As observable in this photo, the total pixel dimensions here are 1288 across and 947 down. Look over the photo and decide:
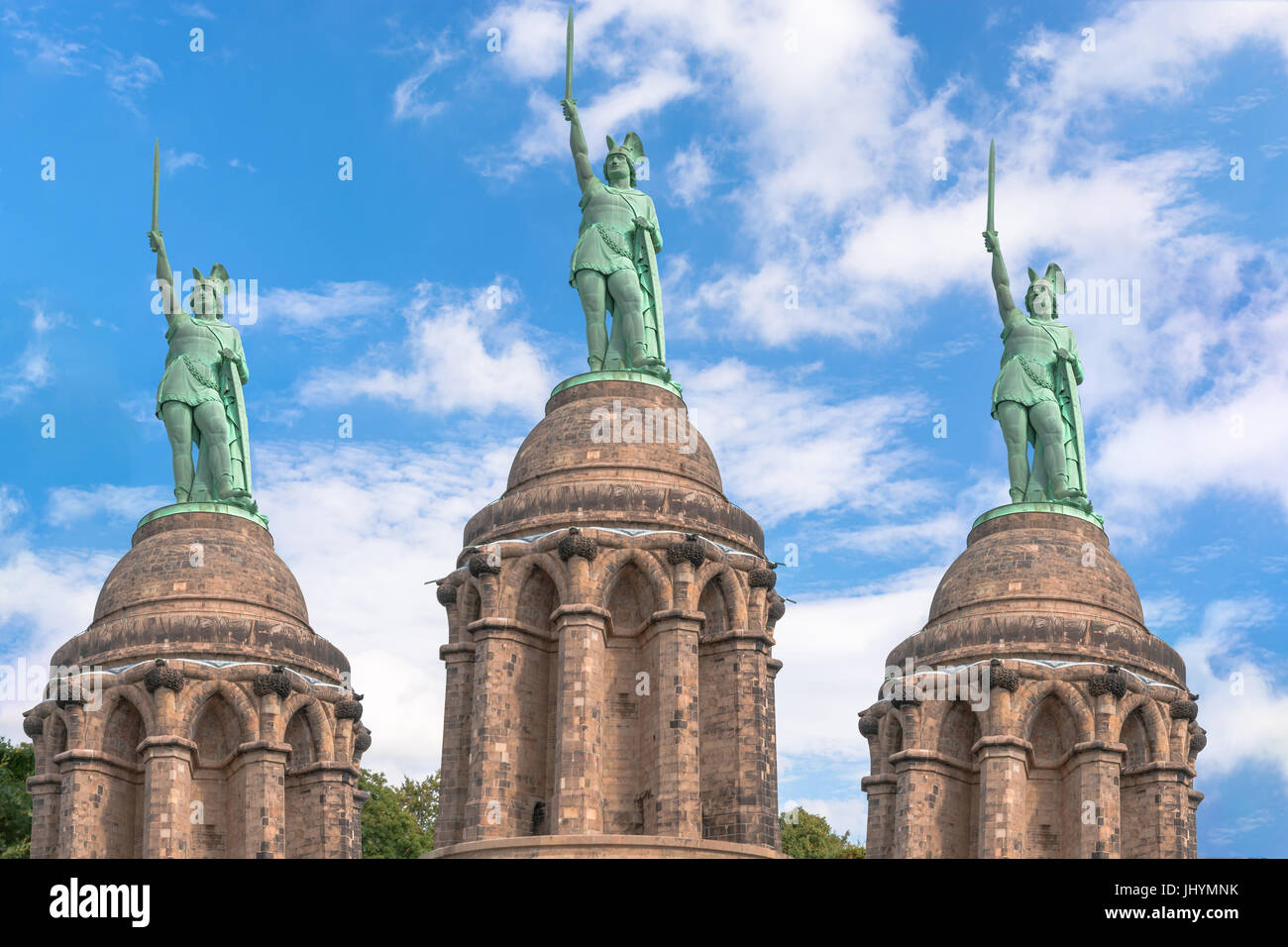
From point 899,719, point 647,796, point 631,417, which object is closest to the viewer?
point 647,796

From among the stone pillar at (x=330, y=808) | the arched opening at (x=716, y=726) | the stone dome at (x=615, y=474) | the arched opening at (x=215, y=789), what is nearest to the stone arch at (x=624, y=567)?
the stone dome at (x=615, y=474)

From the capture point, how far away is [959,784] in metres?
61.8

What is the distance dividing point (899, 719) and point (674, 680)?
10.5 metres

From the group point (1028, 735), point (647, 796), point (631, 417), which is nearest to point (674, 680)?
point (647, 796)

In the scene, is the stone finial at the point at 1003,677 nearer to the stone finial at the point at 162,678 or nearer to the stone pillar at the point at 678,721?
the stone pillar at the point at 678,721

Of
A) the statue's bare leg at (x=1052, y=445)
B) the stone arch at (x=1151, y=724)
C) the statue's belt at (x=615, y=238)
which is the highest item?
the statue's belt at (x=615, y=238)

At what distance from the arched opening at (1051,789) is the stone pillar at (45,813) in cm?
2401

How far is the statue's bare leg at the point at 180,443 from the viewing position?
6488cm

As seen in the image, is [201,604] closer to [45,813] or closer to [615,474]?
[45,813]

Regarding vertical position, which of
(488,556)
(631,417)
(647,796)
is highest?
(631,417)

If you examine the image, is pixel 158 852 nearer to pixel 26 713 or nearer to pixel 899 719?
pixel 26 713
